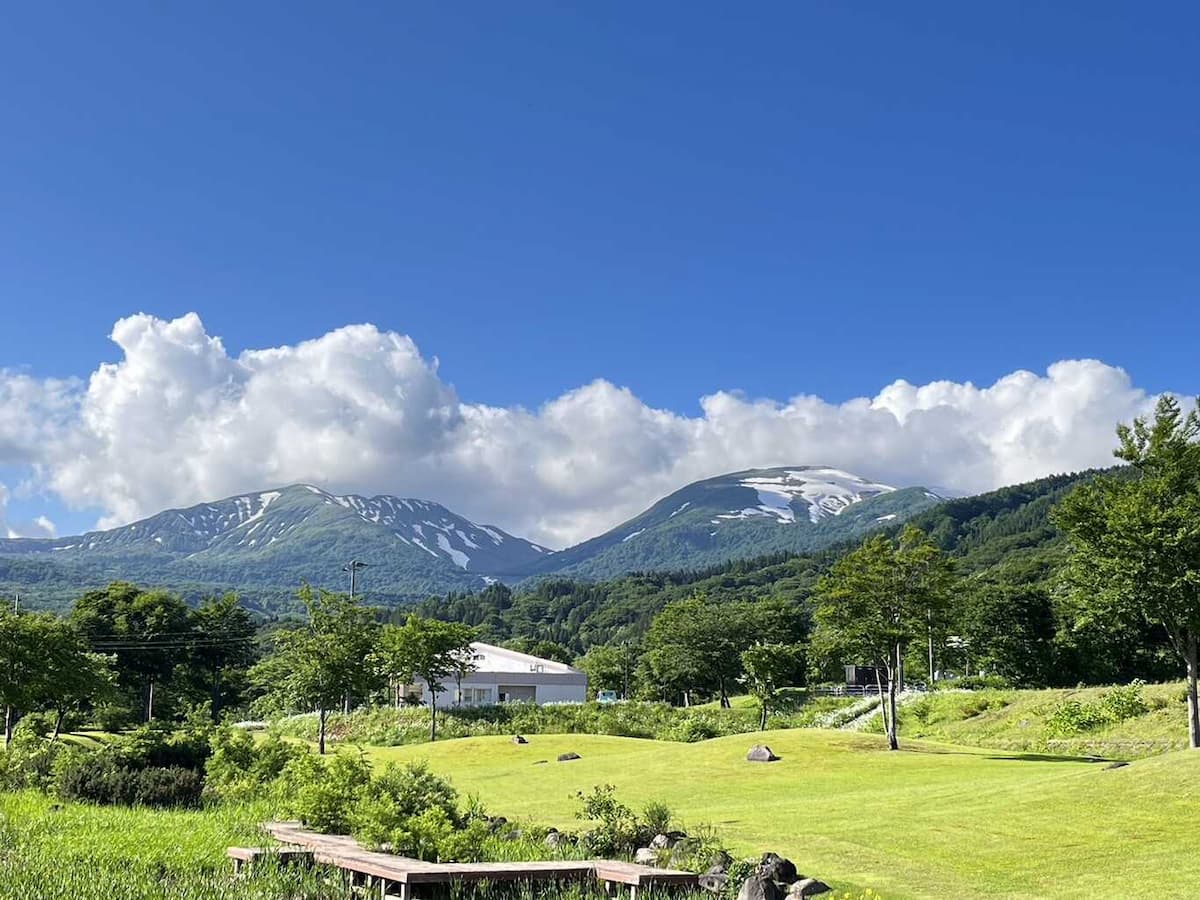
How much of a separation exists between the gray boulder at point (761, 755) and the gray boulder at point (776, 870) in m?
18.7

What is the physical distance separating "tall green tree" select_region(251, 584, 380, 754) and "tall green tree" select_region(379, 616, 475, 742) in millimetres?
5939

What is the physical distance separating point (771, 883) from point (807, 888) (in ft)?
1.62

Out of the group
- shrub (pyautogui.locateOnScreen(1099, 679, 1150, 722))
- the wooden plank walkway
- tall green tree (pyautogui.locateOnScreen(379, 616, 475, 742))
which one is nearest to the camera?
the wooden plank walkway

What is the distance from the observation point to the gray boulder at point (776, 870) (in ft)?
38.2

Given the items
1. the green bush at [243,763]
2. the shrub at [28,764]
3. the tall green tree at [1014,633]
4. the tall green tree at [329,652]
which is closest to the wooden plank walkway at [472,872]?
the green bush at [243,763]

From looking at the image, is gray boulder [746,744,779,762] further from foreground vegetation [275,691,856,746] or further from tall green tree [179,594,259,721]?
tall green tree [179,594,259,721]

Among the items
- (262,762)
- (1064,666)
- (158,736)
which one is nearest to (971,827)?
(262,762)

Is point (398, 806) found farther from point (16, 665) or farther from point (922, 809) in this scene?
point (16, 665)

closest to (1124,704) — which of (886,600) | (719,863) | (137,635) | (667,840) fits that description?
(886,600)

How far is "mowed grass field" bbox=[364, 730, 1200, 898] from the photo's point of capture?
42.1ft

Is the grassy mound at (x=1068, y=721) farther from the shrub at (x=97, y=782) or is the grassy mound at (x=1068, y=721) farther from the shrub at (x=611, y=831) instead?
the shrub at (x=97, y=782)

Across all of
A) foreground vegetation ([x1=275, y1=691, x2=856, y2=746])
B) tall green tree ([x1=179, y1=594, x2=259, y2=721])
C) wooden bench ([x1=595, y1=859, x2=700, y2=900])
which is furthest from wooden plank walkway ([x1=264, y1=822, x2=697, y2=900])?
tall green tree ([x1=179, y1=594, x2=259, y2=721])

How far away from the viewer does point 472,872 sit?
34.9ft

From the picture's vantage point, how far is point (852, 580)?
33000 mm
